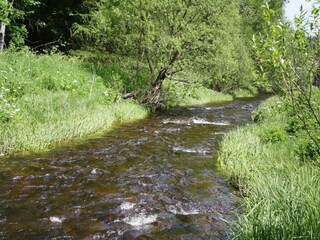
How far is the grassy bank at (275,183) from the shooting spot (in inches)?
164

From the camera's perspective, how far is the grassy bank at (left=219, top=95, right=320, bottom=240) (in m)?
4.16

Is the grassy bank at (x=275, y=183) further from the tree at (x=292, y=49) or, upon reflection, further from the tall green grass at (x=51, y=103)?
the tall green grass at (x=51, y=103)

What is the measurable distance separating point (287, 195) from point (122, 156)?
6.24m

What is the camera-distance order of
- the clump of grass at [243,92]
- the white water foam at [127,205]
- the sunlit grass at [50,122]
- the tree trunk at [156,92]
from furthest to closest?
the clump of grass at [243,92]
the tree trunk at [156,92]
the sunlit grass at [50,122]
the white water foam at [127,205]

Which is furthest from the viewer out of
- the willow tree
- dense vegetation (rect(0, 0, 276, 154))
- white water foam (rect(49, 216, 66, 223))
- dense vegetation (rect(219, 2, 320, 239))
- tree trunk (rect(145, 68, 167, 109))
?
tree trunk (rect(145, 68, 167, 109))

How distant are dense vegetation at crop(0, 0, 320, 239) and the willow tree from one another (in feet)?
0.21

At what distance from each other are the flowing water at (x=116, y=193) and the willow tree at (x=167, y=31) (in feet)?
29.2

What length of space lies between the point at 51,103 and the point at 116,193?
6.92m

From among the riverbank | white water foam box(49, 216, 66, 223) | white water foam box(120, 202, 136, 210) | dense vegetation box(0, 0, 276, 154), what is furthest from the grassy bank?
dense vegetation box(0, 0, 276, 154)

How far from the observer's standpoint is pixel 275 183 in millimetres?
5492

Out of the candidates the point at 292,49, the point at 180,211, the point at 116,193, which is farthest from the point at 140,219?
the point at 292,49

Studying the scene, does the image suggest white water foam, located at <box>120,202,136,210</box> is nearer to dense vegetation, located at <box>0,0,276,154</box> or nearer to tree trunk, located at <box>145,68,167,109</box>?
dense vegetation, located at <box>0,0,276,154</box>

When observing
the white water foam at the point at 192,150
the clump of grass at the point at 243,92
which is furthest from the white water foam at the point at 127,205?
the clump of grass at the point at 243,92

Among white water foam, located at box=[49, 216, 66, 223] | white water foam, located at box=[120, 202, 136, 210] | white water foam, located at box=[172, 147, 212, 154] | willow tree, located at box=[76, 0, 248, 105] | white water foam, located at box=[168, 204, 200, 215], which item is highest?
willow tree, located at box=[76, 0, 248, 105]
